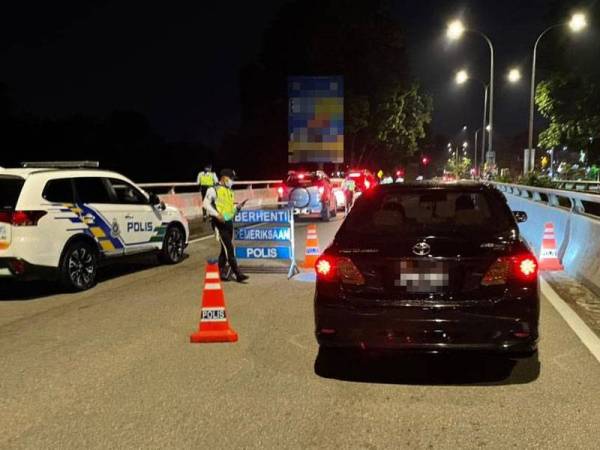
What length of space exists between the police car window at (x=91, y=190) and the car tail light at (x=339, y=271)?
5545mm

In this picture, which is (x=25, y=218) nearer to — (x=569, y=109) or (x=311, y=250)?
(x=311, y=250)

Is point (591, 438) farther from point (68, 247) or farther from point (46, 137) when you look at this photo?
point (46, 137)

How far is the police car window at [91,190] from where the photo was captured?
9.62 m

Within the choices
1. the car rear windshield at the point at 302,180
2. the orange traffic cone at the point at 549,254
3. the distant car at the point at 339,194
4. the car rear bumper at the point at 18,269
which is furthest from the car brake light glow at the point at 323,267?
the distant car at the point at 339,194

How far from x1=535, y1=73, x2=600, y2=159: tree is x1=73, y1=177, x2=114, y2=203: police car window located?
32378mm

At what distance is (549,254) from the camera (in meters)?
11.0

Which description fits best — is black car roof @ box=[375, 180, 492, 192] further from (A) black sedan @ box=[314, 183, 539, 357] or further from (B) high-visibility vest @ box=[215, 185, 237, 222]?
(B) high-visibility vest @ box=[215, 185, 237, 222]

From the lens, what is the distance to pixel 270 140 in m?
53.2

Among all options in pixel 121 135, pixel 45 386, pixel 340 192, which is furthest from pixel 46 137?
pixel 45 386

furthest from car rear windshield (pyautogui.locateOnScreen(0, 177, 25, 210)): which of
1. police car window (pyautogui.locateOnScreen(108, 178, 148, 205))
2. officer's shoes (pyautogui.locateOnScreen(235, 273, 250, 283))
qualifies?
Result: officer's shoes (pyautogui.locateOnScreen(235, 273, 250, 283))

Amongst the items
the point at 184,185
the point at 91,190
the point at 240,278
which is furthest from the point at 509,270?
the point at 184,185

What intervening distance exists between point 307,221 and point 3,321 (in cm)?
1472

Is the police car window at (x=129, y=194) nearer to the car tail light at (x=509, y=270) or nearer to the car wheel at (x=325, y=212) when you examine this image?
the car tail light at (x=509, y=270)

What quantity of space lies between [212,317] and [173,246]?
5.75 metres
